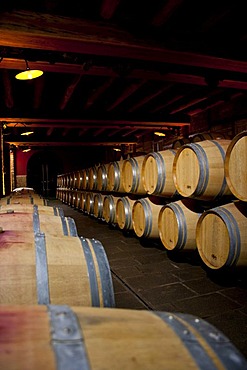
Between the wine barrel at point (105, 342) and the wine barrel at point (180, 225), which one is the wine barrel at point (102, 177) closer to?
the wine barrel at point (180, 225)

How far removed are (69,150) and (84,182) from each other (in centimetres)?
1212

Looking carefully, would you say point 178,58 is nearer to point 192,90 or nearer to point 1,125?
point 192,90

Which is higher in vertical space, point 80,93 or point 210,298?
point 80,93

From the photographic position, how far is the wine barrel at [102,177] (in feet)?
25.5

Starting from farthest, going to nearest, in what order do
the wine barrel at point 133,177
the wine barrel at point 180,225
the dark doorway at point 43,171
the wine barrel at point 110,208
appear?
the dark doorway at point 43,171
the wine barrel at point 110,208
the wine barrel at point 133,177
the wine barrel at point 180,225

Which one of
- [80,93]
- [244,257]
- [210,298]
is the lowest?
[210,298]

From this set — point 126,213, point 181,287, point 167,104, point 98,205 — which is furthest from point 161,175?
point 167,104

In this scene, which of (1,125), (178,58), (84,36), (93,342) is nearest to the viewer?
(93,342)

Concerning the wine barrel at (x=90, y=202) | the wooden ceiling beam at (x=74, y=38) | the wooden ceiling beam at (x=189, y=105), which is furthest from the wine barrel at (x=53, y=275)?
the wooden ceiling beam at (x=189, y=105)

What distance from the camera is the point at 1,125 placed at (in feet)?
31.1

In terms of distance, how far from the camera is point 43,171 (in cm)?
2162

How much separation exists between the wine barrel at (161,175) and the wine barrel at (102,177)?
2.71 meters

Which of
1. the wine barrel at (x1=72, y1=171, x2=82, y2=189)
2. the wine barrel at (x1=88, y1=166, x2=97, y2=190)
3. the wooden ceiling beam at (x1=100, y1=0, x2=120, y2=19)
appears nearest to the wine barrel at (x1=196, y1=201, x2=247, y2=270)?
the wooden ceiling beam at (x1=100, y1=0, x2=120, y2=19)

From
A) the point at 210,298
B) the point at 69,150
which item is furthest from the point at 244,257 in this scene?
the point at 69,150
